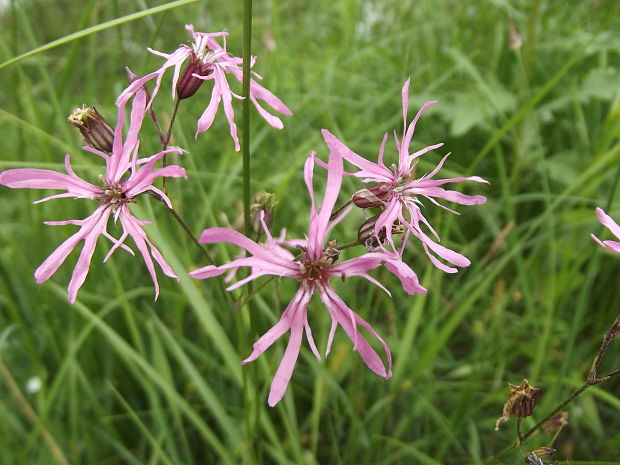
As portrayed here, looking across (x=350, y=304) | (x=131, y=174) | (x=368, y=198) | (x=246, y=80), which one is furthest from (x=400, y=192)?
(x=350, y=304)

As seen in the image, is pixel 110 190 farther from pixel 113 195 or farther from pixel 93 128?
pixel 93 128

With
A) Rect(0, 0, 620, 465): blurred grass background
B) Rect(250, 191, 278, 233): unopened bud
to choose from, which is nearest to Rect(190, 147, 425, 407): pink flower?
Rect(250, 191, 278, 233): unopened bud

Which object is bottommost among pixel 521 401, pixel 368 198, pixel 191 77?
pixel 521 401

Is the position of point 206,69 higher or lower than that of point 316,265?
higher

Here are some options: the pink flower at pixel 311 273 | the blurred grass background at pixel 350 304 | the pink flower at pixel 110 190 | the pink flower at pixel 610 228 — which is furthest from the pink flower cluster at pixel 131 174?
the pink flower at pixel 610 228

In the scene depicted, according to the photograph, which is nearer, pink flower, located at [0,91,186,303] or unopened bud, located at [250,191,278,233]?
pink flower, located at [0,91,186,303]

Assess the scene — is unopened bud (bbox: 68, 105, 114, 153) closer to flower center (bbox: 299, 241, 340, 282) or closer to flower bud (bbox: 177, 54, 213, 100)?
flower bud (bbox: 177, 54, 213, 100)

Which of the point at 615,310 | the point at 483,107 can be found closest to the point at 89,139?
the point at 483,107
